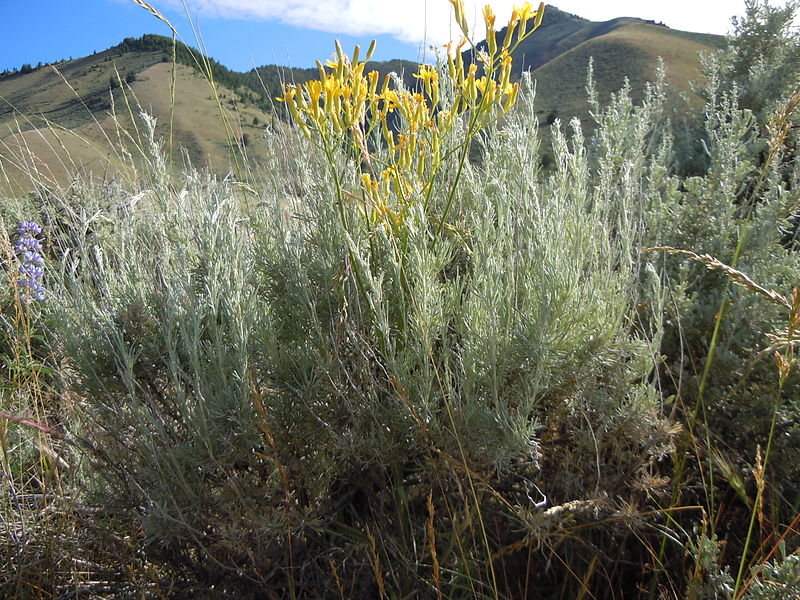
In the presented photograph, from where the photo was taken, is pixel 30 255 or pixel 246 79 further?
pixel 246 79

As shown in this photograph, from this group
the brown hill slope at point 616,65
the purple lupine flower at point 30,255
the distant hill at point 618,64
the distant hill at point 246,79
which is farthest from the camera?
the brown hill slope at point 616,65

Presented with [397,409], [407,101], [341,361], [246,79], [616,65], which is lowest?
[397,409]

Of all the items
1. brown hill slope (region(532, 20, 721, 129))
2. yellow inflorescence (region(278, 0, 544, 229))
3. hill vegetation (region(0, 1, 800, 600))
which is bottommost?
hill vegetation (region(0, 1, 800, 600))

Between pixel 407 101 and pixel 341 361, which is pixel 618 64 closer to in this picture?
pixel 407 101

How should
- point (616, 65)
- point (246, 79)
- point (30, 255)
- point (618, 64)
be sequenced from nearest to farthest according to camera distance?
point (30, 255), point (616, 65), point (618, 64), point (246, 79)

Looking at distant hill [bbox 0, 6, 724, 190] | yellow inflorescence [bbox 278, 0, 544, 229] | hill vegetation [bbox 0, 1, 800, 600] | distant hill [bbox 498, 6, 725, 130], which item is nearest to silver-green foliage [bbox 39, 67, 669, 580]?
hill vegetation [bbox 0, 1, 800, 600]

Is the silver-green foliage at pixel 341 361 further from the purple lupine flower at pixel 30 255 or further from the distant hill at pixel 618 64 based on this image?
the distant hill at pixel 618 64

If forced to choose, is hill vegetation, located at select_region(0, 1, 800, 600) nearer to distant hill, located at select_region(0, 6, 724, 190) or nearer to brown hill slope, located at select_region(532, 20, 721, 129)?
distant hill, located at select_region(0, 6, 724, 190)

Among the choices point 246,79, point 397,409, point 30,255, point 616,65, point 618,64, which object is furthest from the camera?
point 246,79

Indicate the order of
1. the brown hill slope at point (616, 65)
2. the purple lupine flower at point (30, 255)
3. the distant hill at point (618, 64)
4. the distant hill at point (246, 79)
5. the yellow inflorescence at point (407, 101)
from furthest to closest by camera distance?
the brown hill slope at point (616, 65) → the distant hill at point (618, 64) → the distant hill at point (246, 79) → the purple lupine flower at point (30, 255) → the yellow inflorescence at point (407, 101)

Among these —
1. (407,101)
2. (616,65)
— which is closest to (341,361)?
(407,101)

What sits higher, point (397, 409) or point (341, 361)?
point (341, 361)

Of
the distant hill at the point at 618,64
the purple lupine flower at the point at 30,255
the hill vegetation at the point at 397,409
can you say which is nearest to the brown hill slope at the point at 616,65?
the distant hill at the point at 618,64

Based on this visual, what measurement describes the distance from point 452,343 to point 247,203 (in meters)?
1.19
